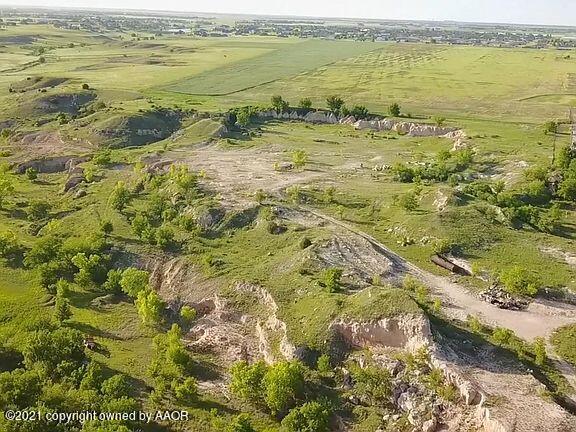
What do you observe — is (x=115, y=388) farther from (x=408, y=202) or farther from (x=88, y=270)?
(x=408, y=202)

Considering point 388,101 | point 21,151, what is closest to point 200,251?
point 21,151

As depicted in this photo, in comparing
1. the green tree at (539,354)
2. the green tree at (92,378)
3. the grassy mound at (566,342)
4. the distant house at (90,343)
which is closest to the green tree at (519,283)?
the grassy mound at (566,342)

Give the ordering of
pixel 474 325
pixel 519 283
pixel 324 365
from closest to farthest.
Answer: pixel 324 365, pixel 474 325, pixel 519 283

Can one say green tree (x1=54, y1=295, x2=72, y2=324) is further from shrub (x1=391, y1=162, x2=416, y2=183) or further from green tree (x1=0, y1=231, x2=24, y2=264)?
shrub (x1=391, y1=162, x2=416, y2=183)

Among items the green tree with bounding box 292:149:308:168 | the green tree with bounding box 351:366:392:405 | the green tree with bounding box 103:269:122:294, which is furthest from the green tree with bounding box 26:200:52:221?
the green tree with bounding box 351:366:392:405

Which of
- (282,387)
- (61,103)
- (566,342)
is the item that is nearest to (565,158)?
(566,342)

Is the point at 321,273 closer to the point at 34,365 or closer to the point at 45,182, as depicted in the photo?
the point at 34,365
